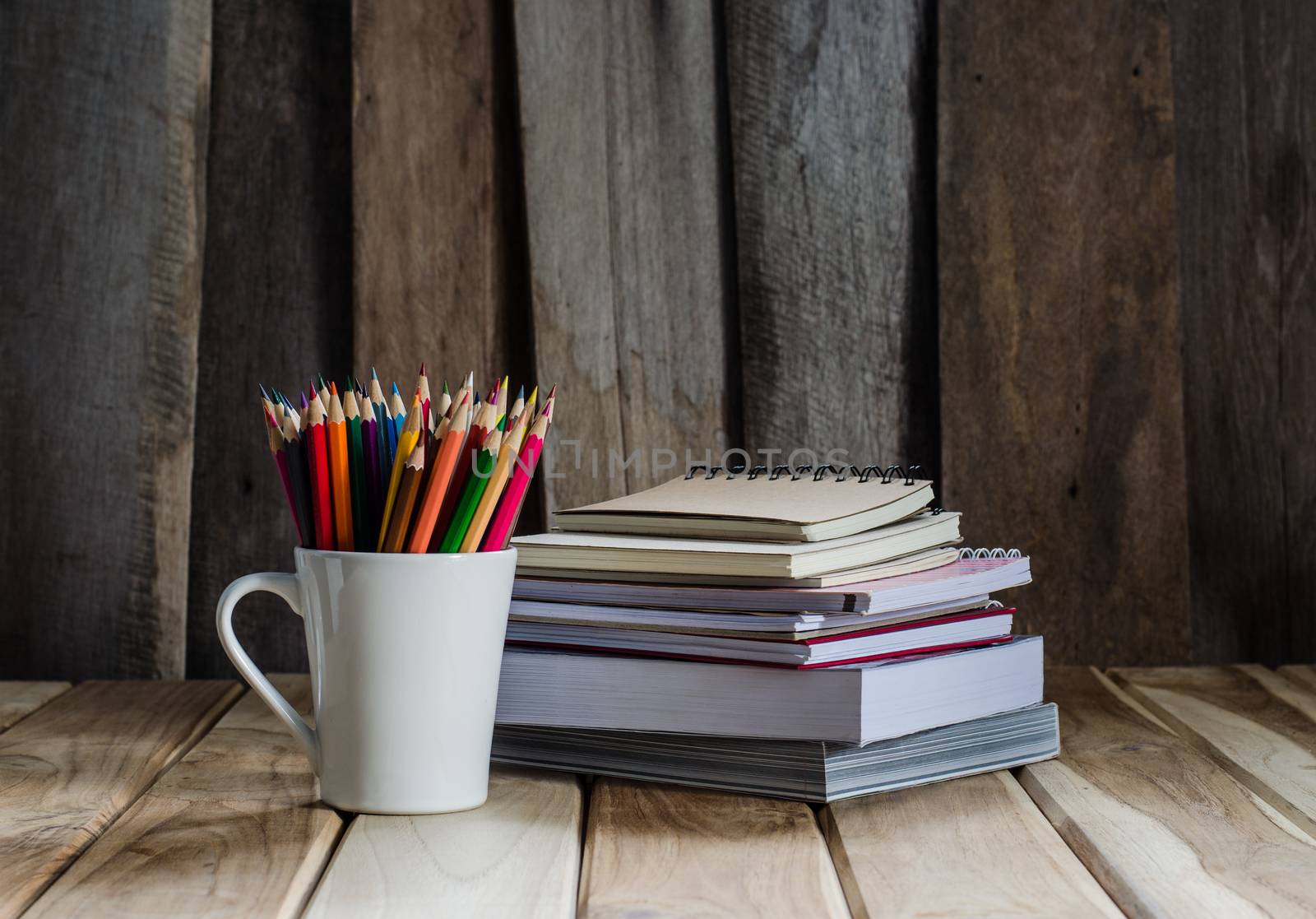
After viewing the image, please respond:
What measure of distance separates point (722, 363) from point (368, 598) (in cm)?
55

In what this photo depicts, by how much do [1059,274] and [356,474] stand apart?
0.72 metres

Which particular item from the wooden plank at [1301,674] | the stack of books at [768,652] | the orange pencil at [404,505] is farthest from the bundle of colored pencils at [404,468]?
the wooden plank at [1301,674]

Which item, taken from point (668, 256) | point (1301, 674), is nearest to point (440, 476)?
point (668, 256)

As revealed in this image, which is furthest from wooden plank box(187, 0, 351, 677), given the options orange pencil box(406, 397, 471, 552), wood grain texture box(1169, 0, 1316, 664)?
wood grain texture box(1169, 0, 1316, 664)

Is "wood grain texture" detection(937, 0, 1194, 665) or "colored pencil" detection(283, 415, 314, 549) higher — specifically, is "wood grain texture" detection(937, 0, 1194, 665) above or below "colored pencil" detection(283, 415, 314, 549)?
above

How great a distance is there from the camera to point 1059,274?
112 centimetres

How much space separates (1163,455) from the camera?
3.68 feet

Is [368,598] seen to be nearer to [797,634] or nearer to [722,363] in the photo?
[797,634]

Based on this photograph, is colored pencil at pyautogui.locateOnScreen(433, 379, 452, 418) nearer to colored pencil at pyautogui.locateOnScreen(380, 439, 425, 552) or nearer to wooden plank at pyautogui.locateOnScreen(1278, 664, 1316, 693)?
colored pencil at pyautogui.locateOnScreen(380, 439, 425, 552)

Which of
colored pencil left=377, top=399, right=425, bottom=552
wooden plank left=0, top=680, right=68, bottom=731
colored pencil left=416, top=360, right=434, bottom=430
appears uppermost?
colored pencil left=416, top=360, right=434, bottom=430

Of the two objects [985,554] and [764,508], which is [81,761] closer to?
[764,508]

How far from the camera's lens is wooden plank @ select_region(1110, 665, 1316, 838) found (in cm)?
73

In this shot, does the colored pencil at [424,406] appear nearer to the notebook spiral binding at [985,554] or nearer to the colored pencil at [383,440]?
the colored pencil at [383,440]

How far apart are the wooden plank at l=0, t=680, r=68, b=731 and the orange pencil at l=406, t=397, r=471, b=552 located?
0.45 m
